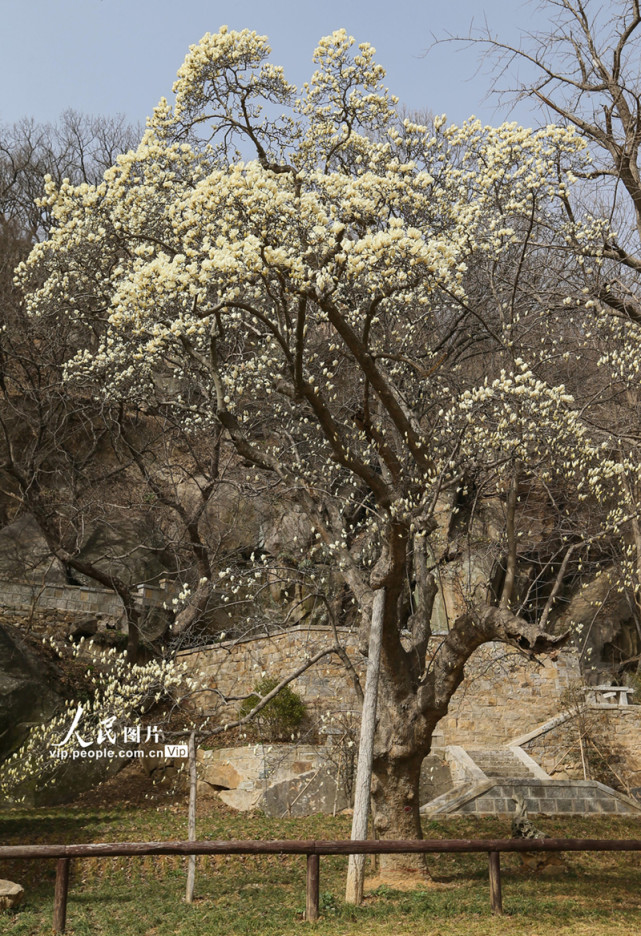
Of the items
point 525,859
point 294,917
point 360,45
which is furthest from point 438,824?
point 360,45

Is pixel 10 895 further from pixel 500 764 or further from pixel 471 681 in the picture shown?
pixel 471 681

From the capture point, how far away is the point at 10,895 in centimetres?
812

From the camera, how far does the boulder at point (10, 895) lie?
8.03 m

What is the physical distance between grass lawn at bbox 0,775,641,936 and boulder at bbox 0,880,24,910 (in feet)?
0.38

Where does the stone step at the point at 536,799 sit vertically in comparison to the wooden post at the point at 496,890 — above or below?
above

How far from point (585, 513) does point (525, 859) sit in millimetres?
9856

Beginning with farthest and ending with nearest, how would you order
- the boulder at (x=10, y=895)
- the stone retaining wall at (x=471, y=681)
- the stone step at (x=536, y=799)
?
the stone retaining wall at (x=471, y=681)
the stone step at (x=536, y=799)
the boulder at (x=10, y=895)

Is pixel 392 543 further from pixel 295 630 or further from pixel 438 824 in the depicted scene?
pixel 295 630

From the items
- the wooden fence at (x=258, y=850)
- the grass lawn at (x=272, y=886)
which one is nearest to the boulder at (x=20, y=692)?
the grass lawn at (x=272, y=886)

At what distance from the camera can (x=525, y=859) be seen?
995 centimetres

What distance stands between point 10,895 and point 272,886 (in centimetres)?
294

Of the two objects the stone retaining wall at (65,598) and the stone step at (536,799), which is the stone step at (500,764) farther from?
the stone retaining wall at (65,598)

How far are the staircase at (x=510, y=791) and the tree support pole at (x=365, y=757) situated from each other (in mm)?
5317

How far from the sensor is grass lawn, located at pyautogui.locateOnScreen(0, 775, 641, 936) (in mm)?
7359
